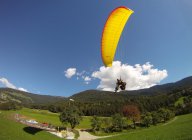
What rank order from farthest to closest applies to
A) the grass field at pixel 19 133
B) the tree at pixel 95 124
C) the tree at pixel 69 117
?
the tree at pixel 95 124, the tree at pixel 69 117, the grass field at pixel 19 133

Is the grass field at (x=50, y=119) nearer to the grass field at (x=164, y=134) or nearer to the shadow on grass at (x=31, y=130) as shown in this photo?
the shadow on grass at (x=31, y=130)

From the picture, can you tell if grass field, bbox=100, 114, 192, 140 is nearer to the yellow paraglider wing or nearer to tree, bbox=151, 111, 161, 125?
the yellow paraglider wing

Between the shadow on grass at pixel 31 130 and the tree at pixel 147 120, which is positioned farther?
the tree at pixel 147 120

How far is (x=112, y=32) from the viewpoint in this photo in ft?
61.1

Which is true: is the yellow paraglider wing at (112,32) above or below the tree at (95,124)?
above

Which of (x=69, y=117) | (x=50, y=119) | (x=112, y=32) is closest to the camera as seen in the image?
(x=112, y=32)

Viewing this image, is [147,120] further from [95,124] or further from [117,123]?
[95,124]

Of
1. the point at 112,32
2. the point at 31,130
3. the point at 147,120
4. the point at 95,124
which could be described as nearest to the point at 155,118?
the point at 147,120

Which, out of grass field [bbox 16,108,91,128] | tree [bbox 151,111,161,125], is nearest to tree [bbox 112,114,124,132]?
tree [bbox 151,111,161,125]

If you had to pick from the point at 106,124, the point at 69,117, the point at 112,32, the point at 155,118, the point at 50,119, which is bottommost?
the point at 106,124

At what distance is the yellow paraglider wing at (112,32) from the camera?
18.2m

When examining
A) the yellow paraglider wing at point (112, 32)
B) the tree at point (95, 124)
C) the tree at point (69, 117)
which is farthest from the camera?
the tree at point (95, 124)

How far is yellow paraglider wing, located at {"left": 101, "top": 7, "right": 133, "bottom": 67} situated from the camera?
1823 cm

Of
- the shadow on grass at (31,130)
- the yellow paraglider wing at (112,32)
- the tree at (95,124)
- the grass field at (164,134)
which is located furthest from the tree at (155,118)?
the yellow paraglider wing at (112,32)
